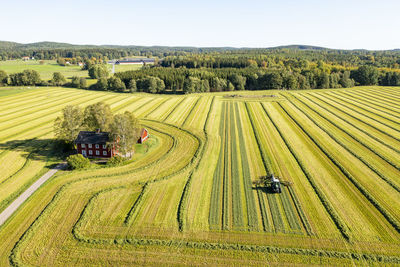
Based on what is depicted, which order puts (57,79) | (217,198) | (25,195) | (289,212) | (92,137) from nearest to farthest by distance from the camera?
1. (289,212)
2. (217,198)
3. (25,195)
4. (92,137)
5. (57,79)

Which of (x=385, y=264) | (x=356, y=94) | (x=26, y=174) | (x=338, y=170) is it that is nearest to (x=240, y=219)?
(x=385, y=264)

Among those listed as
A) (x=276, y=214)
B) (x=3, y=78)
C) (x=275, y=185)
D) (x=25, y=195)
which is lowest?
(x=25, y=195)

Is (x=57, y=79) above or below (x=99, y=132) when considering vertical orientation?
above

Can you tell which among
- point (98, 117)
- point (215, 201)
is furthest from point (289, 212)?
point (98, 117)

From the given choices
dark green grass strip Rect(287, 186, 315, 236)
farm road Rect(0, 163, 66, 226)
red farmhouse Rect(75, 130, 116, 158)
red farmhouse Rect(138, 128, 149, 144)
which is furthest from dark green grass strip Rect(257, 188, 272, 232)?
farm road Rect(0, 163, 66, 226)

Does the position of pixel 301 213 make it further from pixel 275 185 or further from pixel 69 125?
pixel 69 125

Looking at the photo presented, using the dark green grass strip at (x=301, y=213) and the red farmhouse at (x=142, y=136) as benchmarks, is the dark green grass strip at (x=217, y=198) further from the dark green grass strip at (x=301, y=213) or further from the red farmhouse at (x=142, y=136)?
the red farmhouse at (x=142, y=136)
